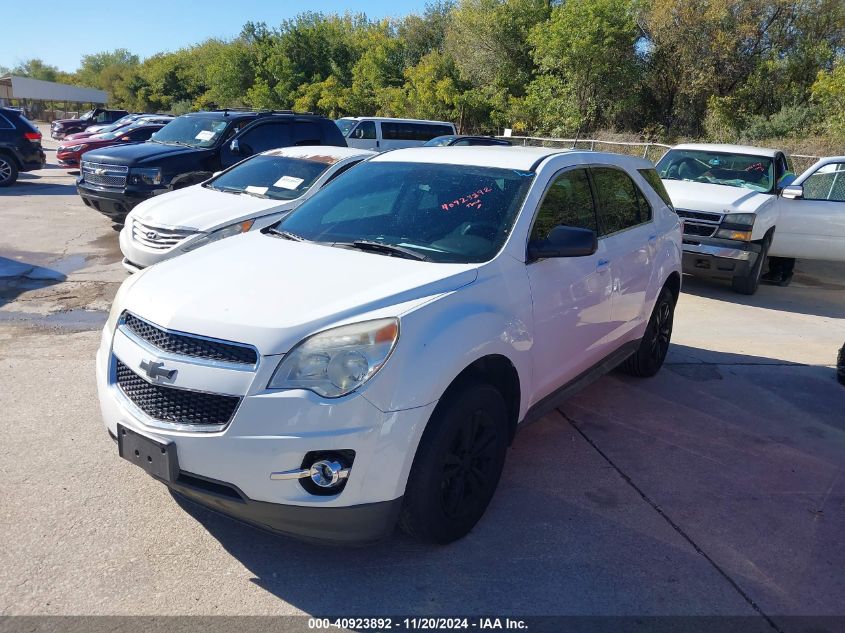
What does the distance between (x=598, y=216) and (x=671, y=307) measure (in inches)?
71.1

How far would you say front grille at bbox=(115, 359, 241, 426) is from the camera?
2660 millimetres

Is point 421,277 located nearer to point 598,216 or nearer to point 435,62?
point 598,216

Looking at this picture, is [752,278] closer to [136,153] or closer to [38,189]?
[136,153]

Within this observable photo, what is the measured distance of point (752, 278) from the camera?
8969 mm

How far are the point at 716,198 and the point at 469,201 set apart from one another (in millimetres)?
6230

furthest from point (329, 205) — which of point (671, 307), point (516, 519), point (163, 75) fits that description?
point (163, 75)

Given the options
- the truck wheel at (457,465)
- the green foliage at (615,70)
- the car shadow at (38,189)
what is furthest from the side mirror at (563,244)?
the car shadow at (38,189)

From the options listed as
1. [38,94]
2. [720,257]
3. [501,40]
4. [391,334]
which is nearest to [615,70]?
[501,40]

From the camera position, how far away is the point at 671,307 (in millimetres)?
5863

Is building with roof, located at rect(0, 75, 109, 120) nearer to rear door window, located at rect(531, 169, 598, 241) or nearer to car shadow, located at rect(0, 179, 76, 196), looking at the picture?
car shadow, located at rect(0, 179, 76, 196)

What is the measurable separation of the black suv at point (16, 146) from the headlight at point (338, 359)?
16.0m

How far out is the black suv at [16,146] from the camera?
15.4 meters

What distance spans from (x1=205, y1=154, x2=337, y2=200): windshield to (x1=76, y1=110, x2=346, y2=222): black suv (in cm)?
139

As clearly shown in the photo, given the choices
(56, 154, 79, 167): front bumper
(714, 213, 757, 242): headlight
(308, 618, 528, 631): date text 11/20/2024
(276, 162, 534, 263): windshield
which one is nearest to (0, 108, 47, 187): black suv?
(56, 154, 79, 167): front bumper
